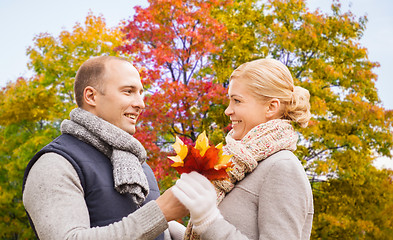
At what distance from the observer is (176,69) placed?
43.7ft

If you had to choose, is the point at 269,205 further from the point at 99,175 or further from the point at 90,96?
the point at 90,96

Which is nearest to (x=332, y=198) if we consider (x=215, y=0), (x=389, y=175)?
(x=389, y=175)

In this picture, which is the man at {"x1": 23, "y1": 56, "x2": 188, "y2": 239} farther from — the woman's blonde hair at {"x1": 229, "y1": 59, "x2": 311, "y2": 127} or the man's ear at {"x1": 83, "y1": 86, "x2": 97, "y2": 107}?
the woman's blonde hair at {"x1": 229, "y1": 59, "x2": 311, "y2": 127}

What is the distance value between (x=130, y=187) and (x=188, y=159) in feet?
1.91

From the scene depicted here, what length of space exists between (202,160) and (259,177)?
1.50ft

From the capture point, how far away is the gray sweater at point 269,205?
7.83 feet

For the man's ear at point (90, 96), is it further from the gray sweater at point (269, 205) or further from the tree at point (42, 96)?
the tree at point (42, 96)

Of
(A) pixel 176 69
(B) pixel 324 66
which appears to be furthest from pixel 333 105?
(A) pixel 176 69

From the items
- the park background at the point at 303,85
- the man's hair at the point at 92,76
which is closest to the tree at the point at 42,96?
the park background at the point at 303,85

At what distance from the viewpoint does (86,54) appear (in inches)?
703

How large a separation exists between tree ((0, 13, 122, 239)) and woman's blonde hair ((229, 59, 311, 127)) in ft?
49.2

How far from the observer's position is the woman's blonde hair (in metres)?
2.81

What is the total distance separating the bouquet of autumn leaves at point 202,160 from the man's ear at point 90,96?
0.96 metres

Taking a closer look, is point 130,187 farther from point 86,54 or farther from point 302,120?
point 86,54
